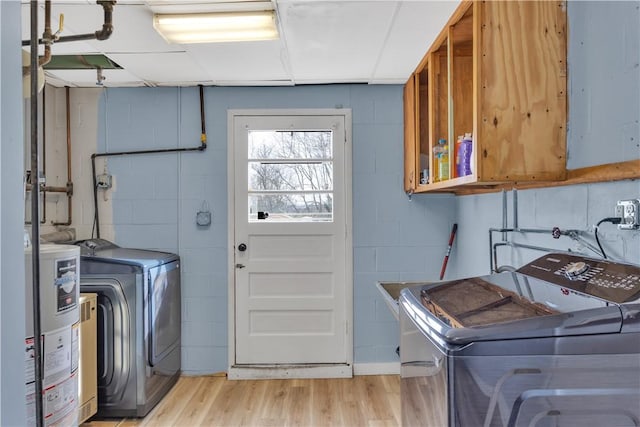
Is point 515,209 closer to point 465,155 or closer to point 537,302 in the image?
point 465,155

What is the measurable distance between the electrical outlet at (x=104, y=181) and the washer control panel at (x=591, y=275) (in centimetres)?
305

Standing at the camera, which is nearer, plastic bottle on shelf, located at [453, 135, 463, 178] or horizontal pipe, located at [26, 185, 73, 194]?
plastic bottle on shelf, located at [453, 135, 463, 178]

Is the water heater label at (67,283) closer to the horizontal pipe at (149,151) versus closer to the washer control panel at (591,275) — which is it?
the horizontal pipe at (149,151)

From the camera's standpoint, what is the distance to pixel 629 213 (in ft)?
4.23

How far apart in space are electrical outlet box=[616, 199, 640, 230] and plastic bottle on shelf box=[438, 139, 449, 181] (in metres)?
0.89

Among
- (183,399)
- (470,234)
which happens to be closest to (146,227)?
(183,399)

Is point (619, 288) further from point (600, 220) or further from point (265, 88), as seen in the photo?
point (265, 88)

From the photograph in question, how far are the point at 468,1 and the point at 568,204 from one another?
0.96 meters

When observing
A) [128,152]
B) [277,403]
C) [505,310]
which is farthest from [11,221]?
[128,152]

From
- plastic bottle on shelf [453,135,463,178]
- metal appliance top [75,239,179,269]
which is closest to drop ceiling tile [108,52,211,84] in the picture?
metal appliance top [75,239,179,269]

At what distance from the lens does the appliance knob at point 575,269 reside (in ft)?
4.18

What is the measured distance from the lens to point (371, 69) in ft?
9.43

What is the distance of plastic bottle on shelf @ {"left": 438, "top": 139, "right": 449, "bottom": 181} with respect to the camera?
7.05ft

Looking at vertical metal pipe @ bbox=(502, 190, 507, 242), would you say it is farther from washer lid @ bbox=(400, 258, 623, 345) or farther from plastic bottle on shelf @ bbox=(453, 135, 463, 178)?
washer lid @ bbox=(400, 258, 623, 345)
